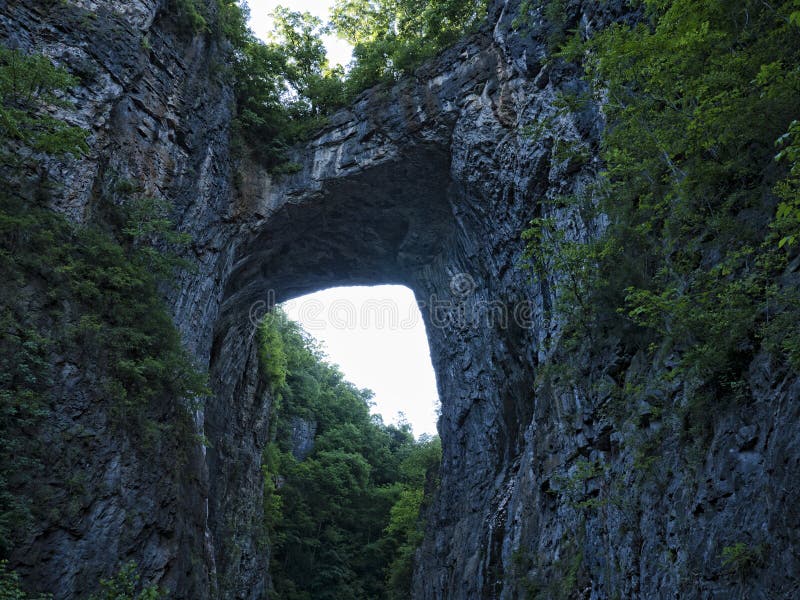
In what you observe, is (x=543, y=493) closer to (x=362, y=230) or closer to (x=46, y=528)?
(x=46, y=528)

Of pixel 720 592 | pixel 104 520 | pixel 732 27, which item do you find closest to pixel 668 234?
pixel 732 27

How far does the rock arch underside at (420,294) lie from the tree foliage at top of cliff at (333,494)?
3.11m

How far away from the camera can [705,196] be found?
6305 millimetres

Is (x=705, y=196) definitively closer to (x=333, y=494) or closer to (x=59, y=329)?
(x=59, y=329)

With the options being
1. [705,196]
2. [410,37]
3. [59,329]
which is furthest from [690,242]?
[410,37]

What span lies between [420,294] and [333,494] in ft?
38.0

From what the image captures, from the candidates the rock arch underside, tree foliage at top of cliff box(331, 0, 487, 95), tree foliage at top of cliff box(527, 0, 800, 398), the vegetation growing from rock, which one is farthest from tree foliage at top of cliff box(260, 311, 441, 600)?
tree foliage at top of cliff box(527, 0, 800, 398)

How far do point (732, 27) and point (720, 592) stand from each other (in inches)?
226

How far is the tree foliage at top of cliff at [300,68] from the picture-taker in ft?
53.5

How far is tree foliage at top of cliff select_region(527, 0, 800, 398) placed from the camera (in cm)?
496

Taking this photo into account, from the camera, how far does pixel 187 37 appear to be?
1494 cm

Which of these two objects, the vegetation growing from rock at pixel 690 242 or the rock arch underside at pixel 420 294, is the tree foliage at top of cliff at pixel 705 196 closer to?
the vegetation growing from rock at pixel 690 242

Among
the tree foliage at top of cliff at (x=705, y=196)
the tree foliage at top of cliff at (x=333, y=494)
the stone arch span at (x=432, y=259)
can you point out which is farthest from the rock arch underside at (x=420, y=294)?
the tree foliage at top of cliff at (x=333, y=494)

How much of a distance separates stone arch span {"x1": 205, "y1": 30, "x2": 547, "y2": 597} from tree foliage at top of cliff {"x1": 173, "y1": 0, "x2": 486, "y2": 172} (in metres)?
0.84
